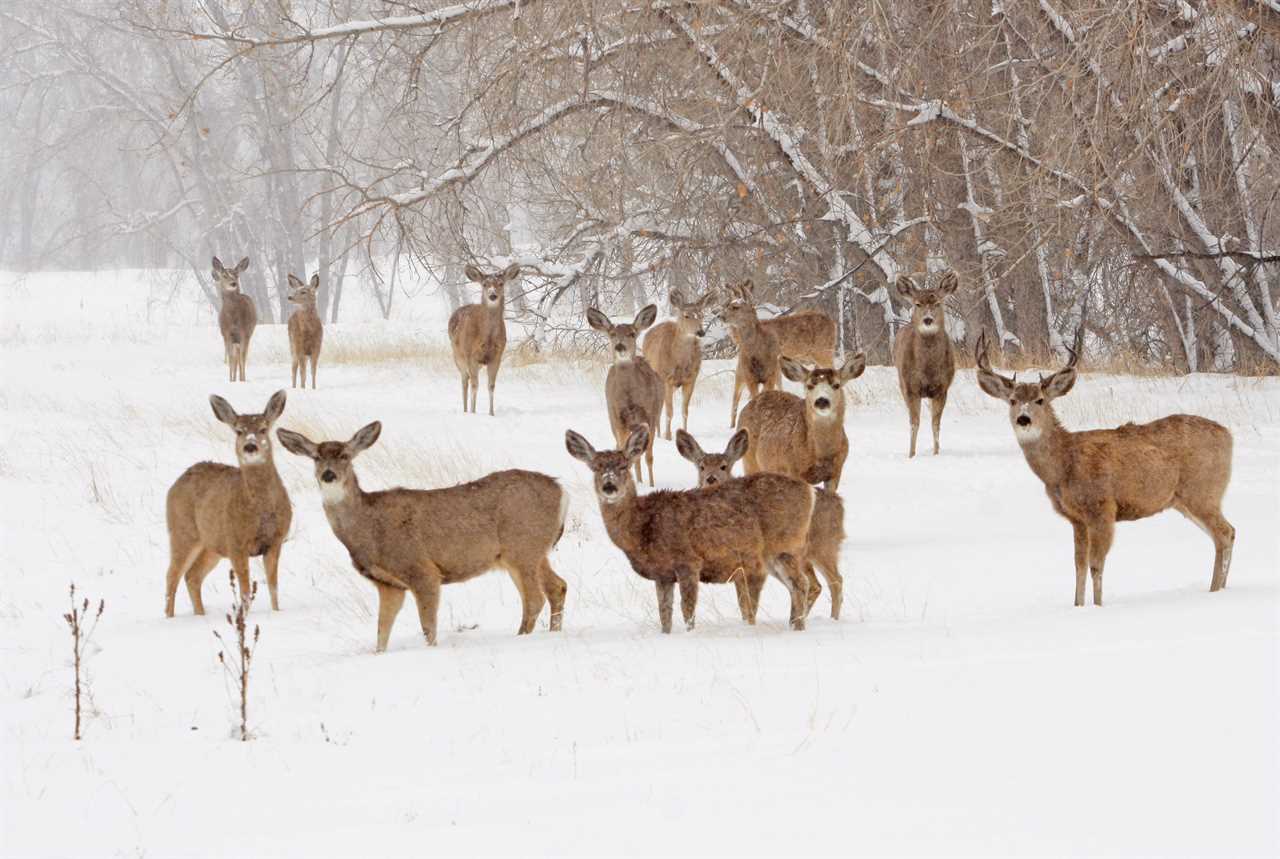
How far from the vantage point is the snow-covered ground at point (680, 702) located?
4.69 m

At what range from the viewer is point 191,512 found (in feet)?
30.0

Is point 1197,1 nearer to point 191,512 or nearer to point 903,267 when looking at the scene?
point 903,267

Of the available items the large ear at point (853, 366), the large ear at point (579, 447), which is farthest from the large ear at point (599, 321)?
the large ear at point (579, 447)

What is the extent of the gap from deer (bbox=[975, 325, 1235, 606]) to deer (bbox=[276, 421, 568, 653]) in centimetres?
266

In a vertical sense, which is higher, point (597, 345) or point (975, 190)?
point (975, 190)

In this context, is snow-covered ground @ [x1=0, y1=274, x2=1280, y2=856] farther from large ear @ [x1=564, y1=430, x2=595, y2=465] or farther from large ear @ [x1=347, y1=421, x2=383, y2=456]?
large ear @ [x1=347, y1=421, x2=383, y2=456]

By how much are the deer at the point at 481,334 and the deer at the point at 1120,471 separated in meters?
9.02

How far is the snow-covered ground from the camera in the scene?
4.69 metres

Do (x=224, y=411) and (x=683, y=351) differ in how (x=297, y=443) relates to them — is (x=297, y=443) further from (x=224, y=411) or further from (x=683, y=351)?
(x=683, y=351)

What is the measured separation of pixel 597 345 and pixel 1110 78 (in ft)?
42.2

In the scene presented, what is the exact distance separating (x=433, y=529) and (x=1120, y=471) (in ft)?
12.1

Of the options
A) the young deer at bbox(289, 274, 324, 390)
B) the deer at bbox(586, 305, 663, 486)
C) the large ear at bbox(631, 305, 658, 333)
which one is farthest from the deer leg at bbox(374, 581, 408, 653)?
the young deer at bbox(289, 274, 324, 390)

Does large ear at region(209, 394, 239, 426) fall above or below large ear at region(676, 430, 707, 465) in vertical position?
above

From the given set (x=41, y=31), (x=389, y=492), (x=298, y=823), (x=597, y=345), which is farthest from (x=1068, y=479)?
(x=41, y=31)
